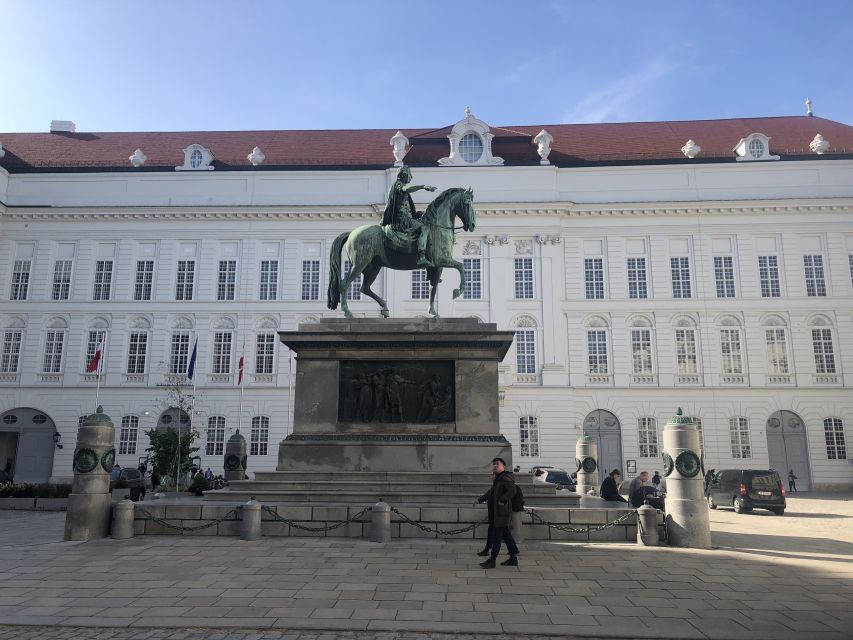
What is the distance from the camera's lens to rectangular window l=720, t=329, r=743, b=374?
3919 cm

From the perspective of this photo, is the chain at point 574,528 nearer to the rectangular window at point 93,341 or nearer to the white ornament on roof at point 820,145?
the rectangular window at point 93,341

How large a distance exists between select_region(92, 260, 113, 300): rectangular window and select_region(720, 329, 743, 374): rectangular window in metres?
37.4

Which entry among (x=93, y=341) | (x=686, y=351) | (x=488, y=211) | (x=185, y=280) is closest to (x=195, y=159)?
(x=185, y=280)

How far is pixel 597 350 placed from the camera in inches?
1576

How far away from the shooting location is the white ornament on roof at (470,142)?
42531 millimetres

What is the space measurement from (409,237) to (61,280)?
3417cm

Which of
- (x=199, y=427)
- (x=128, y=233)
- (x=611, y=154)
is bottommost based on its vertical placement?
(x=199, y=427)

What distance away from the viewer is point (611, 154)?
4344 cm

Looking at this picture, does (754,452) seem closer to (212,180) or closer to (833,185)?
(833,185)

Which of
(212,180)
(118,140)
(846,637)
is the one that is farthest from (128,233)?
(846,637)

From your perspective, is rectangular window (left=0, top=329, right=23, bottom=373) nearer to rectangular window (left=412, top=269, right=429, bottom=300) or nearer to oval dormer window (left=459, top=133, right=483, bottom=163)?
rectangular window (left=412, top=269, right=429, bottom=300)

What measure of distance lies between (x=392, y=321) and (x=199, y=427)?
27501 millimetres

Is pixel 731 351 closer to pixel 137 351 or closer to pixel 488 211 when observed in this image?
pixel 488 211

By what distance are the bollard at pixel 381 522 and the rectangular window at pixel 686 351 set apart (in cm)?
3127
